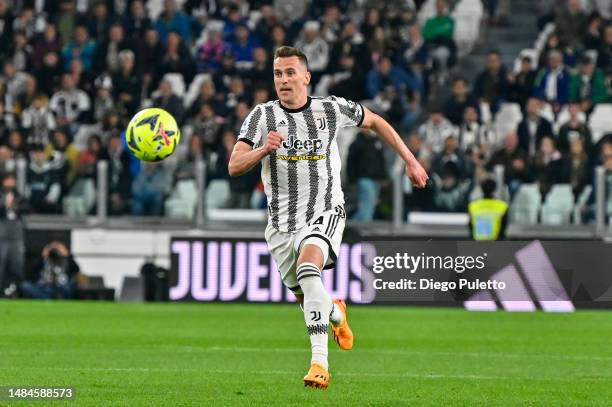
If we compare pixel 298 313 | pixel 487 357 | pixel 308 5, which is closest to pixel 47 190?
pixel 298 313

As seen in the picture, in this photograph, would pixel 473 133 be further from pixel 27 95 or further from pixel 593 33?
pixel 27 95

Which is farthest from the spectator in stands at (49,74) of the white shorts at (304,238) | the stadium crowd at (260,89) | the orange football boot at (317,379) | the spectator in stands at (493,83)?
the orange football boot at (317,379)

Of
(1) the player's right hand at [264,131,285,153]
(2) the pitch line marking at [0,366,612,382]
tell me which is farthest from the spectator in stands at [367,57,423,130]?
(1) the player's right hand at [264,131,285,153]

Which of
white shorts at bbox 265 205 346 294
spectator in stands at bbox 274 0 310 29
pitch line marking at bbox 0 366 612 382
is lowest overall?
Result: pitch line marking at bbox 0 366 612 382

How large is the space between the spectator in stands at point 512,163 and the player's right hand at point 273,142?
11557mm

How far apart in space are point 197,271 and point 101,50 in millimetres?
6532

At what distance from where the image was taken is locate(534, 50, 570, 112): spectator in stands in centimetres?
2241

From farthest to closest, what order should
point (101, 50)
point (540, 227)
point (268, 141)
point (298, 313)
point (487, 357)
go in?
1. point (101, 50)
2. point (540, 227)
3. point (298, 313)
4. point (487, 357)
5. point (268, 141)

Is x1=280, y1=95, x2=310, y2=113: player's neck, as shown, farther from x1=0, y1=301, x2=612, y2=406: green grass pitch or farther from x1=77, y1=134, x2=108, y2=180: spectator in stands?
x1=77, y1=134, x2=108, y2=180: spectator in stands

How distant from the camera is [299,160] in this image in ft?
31.2

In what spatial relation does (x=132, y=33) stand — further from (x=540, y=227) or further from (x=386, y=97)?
(x=540, y=227)

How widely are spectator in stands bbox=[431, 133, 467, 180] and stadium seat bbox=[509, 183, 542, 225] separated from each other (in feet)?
2.69

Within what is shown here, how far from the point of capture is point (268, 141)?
29.0ft

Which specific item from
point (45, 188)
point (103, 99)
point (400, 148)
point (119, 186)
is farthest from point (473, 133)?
point (400, 148)
